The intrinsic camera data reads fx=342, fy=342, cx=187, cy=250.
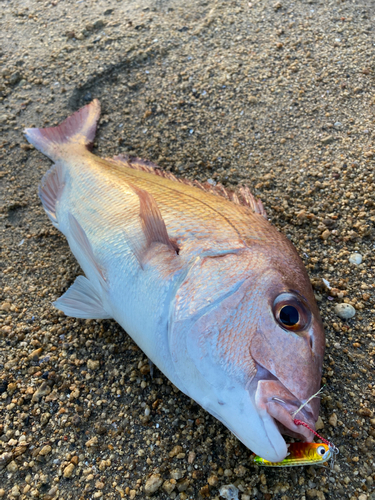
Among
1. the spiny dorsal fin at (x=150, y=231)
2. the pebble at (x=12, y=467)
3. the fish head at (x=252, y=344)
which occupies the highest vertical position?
the spiny dorsal fin at (x=150, y=231)

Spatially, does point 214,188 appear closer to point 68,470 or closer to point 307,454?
point 307,454

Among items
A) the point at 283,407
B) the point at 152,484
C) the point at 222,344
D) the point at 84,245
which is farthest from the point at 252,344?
the point at 84,245

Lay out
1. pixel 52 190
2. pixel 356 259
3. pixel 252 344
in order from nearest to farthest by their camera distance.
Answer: pixel 252 344 < pixel 356 259 < pixel 52 190

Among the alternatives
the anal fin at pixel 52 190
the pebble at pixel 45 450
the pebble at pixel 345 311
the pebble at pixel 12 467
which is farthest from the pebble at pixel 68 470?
the pebble at pixel 345 311

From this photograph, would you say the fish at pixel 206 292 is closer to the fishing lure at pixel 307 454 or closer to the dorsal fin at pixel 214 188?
the dorsal fin at pixel 214 188

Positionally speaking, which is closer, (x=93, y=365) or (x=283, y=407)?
(x=283, y=407)

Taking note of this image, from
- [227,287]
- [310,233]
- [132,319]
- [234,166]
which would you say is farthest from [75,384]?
[234,166]

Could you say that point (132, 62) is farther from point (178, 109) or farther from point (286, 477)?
point (286, 477)
